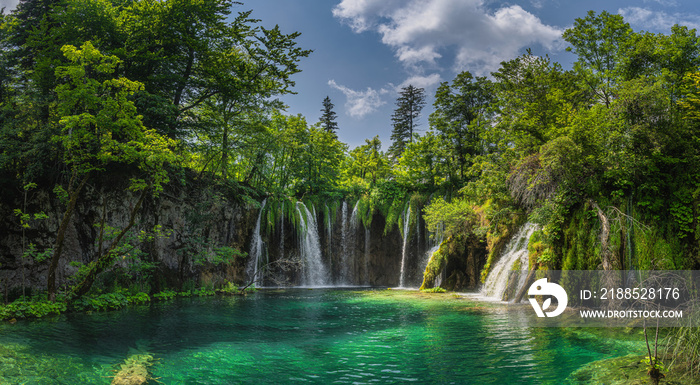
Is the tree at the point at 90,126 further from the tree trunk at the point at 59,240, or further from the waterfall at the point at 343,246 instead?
the waterfall at the point at 343,246

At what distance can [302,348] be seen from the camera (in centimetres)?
805

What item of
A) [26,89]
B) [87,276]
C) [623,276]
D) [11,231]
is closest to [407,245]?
[623,276]

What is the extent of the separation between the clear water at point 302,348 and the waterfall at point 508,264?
3389mm

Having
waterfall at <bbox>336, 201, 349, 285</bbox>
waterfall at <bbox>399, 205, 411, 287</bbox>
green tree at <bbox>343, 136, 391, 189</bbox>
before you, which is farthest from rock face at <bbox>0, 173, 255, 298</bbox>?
green tree at <bbox>343, 136, 391, 189</bbox>

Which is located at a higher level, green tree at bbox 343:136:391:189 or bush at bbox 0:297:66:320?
green tree at bbox 343:136:391:189

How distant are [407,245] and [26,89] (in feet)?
75.2

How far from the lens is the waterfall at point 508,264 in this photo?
15.1 meters

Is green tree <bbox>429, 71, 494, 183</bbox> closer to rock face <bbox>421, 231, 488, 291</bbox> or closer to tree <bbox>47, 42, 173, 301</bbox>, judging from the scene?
rock face <bbox>421, 231, 488, 291</bbox>

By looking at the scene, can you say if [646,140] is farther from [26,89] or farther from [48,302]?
[26,89]

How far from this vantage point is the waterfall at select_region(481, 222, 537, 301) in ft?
49.6

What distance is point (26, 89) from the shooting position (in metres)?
17.3

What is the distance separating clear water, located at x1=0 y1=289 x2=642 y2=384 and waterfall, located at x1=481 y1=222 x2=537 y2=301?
3389mm

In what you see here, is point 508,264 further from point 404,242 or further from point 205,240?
point 205,240

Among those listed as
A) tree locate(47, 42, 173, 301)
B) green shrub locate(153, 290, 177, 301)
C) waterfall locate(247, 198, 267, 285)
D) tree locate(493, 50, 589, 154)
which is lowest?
green shrub locate(153, 290, 177, 301)
